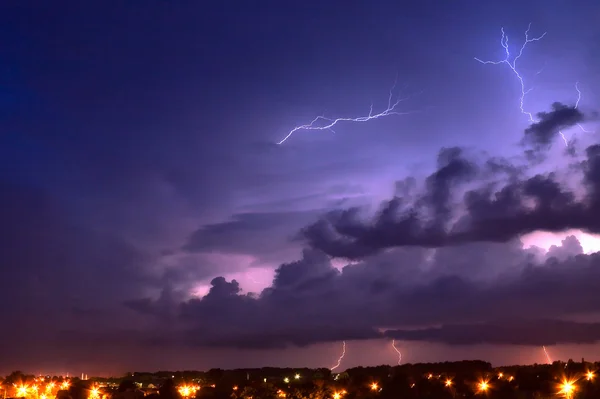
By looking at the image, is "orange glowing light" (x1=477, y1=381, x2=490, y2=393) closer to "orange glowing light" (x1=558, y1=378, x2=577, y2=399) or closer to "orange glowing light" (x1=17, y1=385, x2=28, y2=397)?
"orange glowing light" (x1=558, y1=378, x2=577, y2=399)

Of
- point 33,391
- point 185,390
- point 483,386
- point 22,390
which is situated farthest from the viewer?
point 185,390

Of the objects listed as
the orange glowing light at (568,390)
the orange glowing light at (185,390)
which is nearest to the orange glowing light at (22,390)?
the orange glowing light at (185,390)

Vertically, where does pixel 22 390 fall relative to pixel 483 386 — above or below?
above

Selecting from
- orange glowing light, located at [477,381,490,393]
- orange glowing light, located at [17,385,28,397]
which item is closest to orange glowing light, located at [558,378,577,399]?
orange glowing light, located at [477,381,490,393]

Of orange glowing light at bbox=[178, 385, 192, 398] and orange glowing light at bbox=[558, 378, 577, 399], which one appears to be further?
orange glowing light at bbox=[178, 385, 192, 398]

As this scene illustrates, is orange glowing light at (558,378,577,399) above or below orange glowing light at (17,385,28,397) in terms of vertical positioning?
below

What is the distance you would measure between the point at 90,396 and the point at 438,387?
3259 cm

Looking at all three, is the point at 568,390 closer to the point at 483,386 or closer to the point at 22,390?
the point at 483,386

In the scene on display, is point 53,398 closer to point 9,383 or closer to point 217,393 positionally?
point 9,383

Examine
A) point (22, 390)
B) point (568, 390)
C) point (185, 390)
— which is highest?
point (22, 390)

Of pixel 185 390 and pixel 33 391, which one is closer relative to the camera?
pixel 33 391

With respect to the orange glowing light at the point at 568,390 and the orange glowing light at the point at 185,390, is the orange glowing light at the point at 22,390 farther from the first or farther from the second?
the orange glowing light at the point at 568,390

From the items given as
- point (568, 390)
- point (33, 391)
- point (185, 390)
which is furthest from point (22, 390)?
point (568, 390)

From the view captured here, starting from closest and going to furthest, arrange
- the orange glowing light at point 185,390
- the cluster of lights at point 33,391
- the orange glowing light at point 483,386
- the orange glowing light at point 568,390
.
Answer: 1. the orange glowing light at point 568,390
2. the orange glowing light at point 483,386
3. the cluster of lights at point 33,391
4. the orange glowing light at point 185,390
